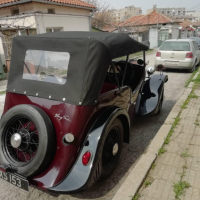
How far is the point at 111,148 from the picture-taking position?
2.82 m

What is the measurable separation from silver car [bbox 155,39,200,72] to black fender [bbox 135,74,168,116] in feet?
17.1

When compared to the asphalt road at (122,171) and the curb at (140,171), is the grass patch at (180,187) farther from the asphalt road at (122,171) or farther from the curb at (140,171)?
the asphalt road at (122,171)

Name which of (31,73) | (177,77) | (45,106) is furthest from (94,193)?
(177,77)

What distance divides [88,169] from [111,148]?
602 millimetres

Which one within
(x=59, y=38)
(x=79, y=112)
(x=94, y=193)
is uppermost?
(x=59, y=38)

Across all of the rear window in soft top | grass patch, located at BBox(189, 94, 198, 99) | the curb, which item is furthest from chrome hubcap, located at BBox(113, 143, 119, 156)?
the rear window in soft top

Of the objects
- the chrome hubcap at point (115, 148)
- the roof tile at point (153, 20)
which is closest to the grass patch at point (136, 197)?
the chrome hubcap at point (115, 148)

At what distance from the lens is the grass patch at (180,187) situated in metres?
2.49

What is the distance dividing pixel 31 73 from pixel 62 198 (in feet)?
5.63

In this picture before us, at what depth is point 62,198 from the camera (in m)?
2.61

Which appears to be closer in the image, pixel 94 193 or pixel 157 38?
pixel 94 193

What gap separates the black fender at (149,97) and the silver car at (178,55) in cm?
520

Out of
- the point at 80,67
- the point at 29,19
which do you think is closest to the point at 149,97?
the point at 80,67

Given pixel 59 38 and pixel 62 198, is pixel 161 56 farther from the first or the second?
pixel 62 198
